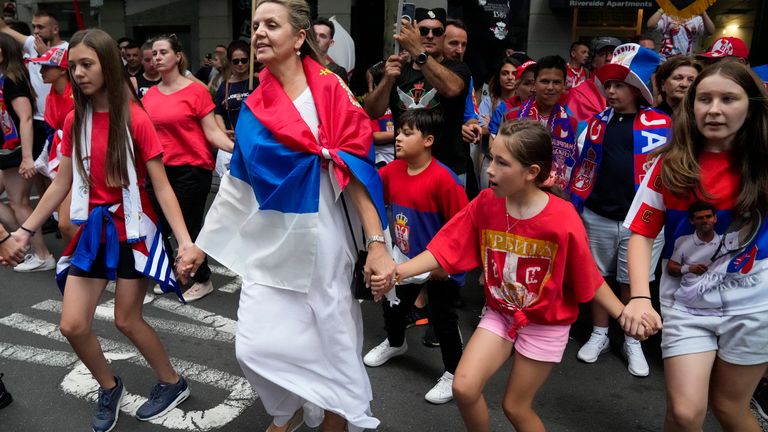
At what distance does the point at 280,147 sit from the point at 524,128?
1005mm

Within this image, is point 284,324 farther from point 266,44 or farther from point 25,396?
point 25,396

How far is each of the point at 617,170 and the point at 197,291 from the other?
11.0 ft

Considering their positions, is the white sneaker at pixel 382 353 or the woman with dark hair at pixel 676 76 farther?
the white sneaker at pixel 382 353

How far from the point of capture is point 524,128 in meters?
2.65

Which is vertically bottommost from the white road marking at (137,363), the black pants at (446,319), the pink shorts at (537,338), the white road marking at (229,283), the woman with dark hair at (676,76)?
the white road marking at (137,363)

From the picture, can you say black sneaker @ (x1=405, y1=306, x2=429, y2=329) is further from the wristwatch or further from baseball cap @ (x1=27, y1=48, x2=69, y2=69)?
baseball cap @ (x1=27, y1=48, x2=69, y2=69)

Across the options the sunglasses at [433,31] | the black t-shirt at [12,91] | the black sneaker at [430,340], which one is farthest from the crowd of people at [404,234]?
the black t-shirt at [12,91]

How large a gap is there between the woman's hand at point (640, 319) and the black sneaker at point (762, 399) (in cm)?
162

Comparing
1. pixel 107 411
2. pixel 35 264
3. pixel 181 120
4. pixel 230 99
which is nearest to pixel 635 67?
pixel 181 120

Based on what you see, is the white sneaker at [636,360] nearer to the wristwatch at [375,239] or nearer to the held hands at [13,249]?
the wristwatch at [375,239]

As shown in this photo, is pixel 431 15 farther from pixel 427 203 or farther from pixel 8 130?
pixel 8 130

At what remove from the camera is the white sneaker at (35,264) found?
19.4 feet

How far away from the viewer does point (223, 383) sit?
12.6ft

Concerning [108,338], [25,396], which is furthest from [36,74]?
[25,396]
